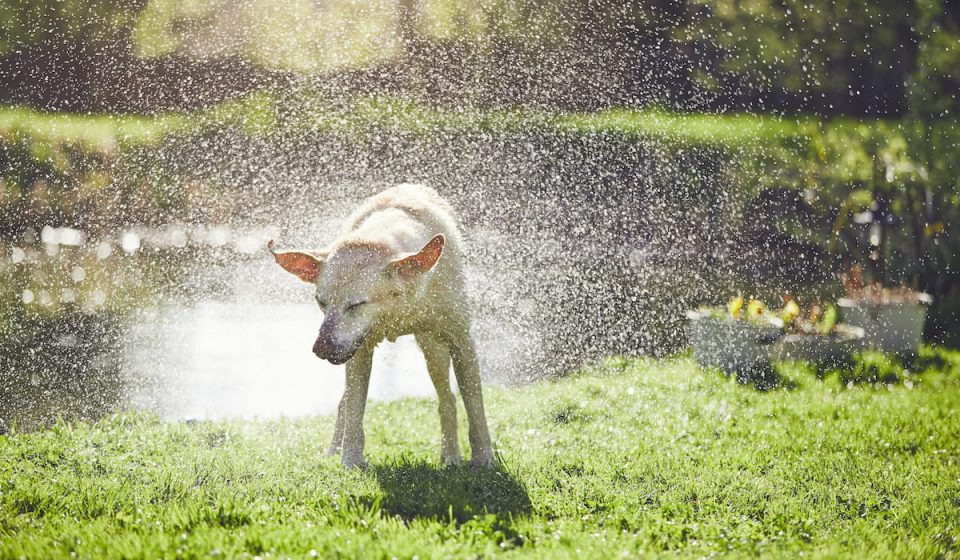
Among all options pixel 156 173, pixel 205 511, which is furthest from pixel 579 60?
pixel 205 511

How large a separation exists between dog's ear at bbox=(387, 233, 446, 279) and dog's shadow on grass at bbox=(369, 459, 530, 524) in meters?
1.22

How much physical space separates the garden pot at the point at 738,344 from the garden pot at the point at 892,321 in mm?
1659

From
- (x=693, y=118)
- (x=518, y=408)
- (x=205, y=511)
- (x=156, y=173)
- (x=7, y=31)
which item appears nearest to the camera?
(x=205, y=511)

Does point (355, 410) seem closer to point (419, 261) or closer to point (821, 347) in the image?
point (419, 261)

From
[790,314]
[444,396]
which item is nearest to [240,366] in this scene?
[444,396]

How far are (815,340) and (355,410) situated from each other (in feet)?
19.6

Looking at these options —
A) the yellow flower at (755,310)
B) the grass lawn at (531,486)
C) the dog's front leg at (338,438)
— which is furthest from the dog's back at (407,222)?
the yellow flower at (755,310)

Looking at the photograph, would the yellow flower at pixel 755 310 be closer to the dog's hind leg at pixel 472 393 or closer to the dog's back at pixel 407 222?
the dog's back at pixel 407 222

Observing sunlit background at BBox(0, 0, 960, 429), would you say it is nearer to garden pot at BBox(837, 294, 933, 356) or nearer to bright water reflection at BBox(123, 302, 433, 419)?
bright water reflection at BBox(123, 302, 433, 419)

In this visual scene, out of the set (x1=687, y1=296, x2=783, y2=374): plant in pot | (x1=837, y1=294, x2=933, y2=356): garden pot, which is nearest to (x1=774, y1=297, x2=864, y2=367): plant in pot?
(x1=687, y1=296, x2=783, y2=374): plant in pot

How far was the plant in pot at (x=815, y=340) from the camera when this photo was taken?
9.27 meters

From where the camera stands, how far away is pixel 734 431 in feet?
22.1

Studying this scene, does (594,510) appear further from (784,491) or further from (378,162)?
(378,162)

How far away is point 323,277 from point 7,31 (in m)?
18.3
